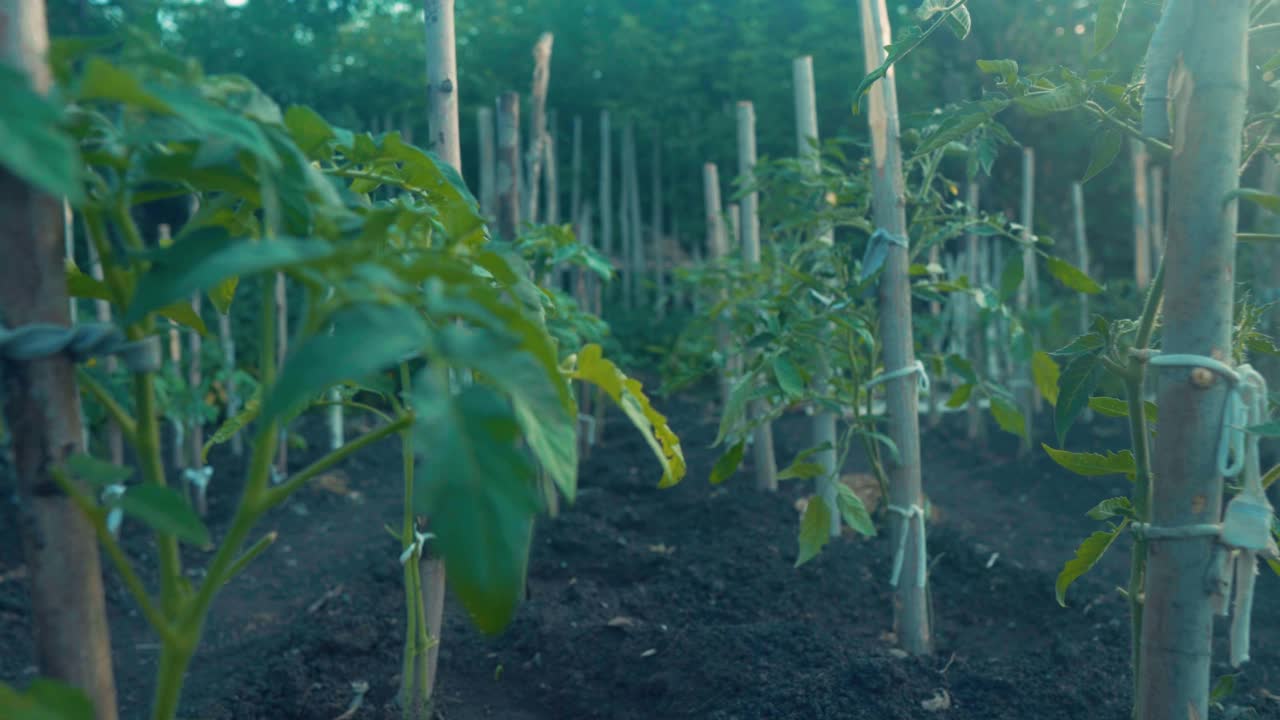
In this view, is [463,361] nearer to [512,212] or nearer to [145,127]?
[145,127]

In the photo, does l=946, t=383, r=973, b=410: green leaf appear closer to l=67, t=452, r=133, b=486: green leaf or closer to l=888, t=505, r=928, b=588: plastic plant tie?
l=888, t=505, r=928, b=588: plastic plant tie

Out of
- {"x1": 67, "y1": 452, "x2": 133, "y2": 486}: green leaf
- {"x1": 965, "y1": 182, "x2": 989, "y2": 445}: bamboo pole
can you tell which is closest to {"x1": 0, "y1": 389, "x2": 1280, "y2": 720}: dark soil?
{"x1": 965, "y1": 182, "x2": 989, "y2": 445}: bamboo pole

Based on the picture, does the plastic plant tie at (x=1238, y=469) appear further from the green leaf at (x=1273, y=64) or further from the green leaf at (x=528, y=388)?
the green leaf at (x=528, y=388)

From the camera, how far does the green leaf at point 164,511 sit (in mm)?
986

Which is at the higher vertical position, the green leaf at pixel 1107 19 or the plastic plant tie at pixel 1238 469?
the green leaf at pixel 1107 19

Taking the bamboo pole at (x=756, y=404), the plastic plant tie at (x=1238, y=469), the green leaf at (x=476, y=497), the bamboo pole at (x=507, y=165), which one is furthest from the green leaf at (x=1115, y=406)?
the bamboo pole at (x=756, y=404)

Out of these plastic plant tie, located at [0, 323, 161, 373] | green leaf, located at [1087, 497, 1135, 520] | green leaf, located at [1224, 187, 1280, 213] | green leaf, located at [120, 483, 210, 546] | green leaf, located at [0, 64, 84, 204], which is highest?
green leaf, located at [0, 64, 84, 204]

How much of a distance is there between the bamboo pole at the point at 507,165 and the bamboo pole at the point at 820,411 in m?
1.14

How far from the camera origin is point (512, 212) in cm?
389

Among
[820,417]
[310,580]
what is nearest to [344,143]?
[820,417]

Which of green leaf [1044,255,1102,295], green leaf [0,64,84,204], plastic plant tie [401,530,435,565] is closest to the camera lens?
green leaf [0,64,84,204]

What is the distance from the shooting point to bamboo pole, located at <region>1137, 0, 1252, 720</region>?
142 cm

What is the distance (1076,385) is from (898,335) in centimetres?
87

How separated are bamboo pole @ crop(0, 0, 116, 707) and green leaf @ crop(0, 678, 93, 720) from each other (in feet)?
0.59
